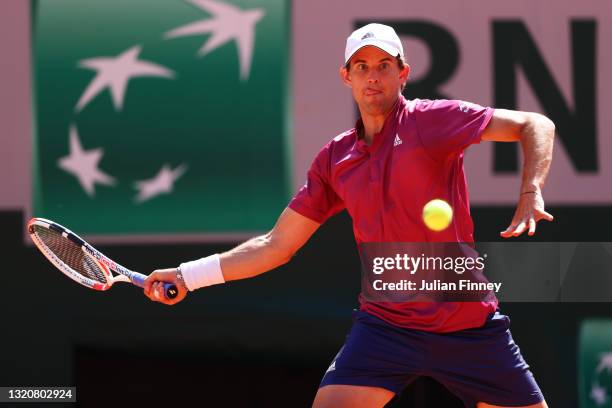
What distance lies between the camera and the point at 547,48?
19.8ft

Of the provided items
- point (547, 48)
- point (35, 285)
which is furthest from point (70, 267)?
point (547, 48)

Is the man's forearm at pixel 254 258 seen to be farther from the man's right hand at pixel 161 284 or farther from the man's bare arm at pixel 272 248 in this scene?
the man's right hand at pixel 161 284

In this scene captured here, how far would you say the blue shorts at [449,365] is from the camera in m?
3.96

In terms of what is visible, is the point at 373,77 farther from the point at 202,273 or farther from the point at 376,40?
the point at 202,273

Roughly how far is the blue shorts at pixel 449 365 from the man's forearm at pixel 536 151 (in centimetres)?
68

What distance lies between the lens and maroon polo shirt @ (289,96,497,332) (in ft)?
13.1

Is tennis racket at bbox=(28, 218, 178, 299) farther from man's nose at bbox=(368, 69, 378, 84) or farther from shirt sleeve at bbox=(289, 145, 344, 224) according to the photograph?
man's nose at bbox=(368, 69, 378, 84)

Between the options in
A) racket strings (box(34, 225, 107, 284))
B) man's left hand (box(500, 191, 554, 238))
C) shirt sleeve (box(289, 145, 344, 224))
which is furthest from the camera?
racket strings (box(34, 225, 107, 284))

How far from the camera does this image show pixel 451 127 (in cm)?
398

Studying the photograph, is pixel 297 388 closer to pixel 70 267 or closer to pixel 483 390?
pixel 70 267

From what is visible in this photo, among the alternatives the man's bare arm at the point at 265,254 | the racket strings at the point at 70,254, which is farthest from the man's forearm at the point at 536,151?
the racket strings at the point at 70,254

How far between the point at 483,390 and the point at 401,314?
0.44m

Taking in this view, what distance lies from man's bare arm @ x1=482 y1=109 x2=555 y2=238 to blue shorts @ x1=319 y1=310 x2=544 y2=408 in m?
0.51

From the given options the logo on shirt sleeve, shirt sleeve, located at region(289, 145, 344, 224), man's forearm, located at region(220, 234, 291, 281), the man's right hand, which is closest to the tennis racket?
the man's right hand
